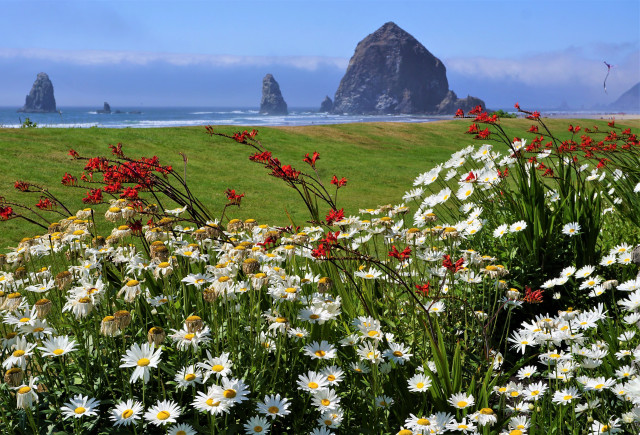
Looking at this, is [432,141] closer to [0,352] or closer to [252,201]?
[252,201]

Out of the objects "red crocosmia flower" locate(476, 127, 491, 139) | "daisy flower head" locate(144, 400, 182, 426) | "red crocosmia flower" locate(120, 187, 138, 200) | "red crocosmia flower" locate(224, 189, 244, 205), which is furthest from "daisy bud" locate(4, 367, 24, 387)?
"red crocosmia flower" locate(476, 127, 491, 139)

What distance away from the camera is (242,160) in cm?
1619

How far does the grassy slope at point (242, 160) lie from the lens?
441 inches

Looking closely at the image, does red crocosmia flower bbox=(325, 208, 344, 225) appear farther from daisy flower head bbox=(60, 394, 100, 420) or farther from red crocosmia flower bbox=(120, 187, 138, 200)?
daisy flower head bbox=(60, 394, 100, 420)

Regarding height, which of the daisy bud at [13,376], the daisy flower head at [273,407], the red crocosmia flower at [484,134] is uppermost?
the red crocosmia flower at [484,134]

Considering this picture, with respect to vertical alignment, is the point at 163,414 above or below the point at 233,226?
below

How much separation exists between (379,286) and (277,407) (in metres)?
2.25

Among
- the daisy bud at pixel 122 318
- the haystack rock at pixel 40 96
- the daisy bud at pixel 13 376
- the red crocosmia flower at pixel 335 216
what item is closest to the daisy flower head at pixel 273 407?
the daisy bud at pixel 122 318

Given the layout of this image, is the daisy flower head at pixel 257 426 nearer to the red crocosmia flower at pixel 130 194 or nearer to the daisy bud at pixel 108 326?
the daisy bud at pixel 108 326

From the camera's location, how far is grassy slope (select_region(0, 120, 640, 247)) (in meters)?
11.2

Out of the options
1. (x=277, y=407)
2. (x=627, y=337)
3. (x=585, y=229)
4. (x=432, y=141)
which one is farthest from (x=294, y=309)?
(x=432, y=141)

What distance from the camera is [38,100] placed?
197875 mm

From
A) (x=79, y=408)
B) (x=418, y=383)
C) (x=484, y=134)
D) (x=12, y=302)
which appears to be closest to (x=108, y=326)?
(x=79, y=408)

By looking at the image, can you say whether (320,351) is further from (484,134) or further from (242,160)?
(242,160)
